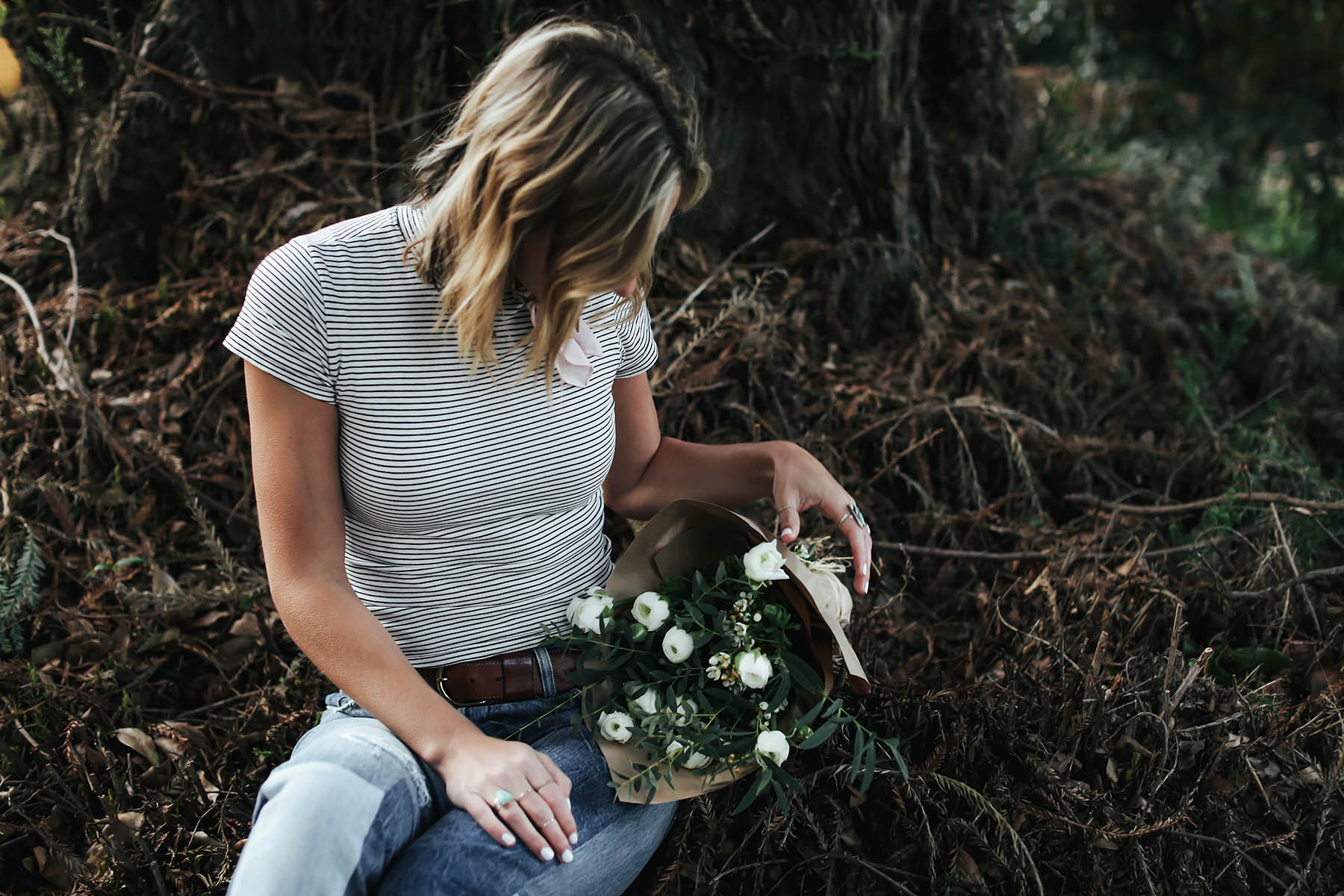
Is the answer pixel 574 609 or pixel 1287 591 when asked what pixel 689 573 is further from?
pixel 1287 591

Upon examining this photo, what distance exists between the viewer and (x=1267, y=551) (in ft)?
7.75

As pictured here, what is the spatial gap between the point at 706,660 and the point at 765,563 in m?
0.26

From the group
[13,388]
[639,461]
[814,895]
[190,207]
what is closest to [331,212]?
[190,207]

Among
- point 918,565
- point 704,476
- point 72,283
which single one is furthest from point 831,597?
point 72,283

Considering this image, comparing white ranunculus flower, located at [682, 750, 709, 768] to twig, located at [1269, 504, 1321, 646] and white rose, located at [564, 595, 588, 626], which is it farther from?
twig, located at [1269, 504, 1321, 646]

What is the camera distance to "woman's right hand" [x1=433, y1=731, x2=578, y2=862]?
1436 millimetres

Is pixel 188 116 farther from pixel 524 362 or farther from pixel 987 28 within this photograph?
pixel 987 28

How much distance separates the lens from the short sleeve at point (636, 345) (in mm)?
1813

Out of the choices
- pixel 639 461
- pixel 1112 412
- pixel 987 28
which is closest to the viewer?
pixel 639 461

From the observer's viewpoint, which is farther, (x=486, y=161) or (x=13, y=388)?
(x=13, y=388)

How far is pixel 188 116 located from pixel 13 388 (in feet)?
3.25

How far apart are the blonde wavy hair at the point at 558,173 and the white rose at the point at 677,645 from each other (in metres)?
0.56

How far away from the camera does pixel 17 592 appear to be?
88.6 inches

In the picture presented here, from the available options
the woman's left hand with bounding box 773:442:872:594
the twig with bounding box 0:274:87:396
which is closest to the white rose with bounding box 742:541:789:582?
the woman's left hand with bounding box 773:442:872:594
